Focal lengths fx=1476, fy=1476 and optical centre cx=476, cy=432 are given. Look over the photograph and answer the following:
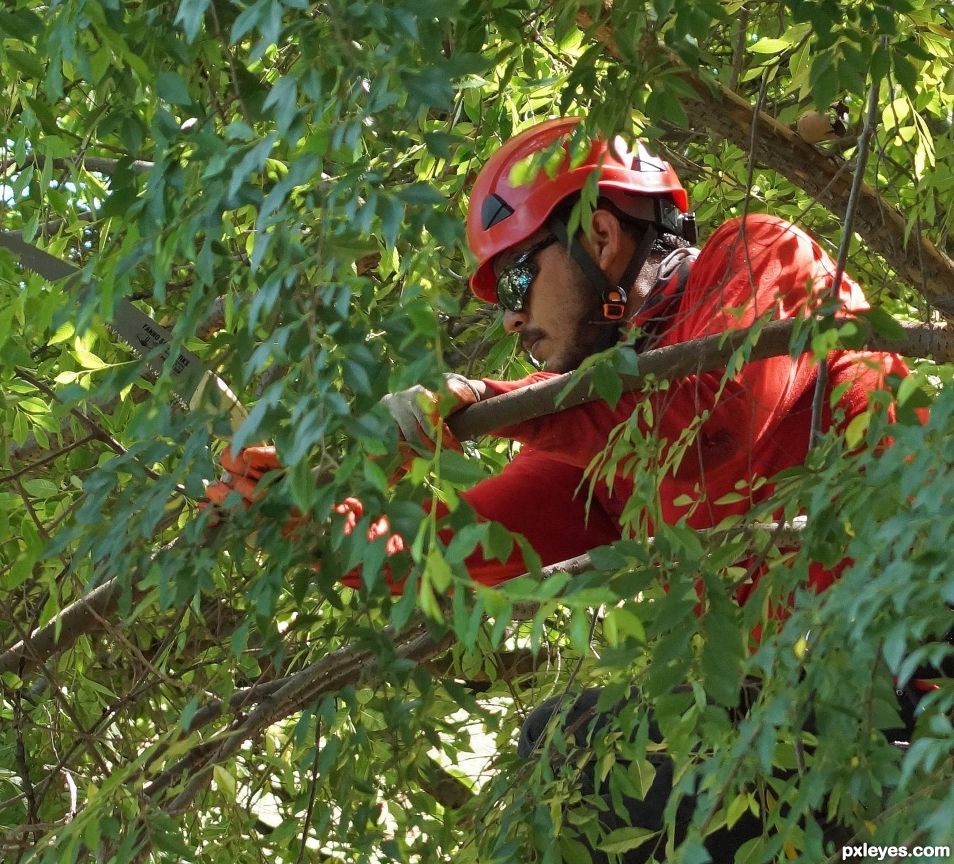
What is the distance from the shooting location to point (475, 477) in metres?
1.31

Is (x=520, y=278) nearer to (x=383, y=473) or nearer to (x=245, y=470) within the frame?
(x=245, y=470)

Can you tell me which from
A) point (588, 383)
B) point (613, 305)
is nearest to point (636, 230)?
point (613, 305)

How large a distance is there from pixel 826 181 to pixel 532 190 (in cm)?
50

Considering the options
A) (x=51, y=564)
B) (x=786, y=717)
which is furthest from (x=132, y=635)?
(x=786, y=717)

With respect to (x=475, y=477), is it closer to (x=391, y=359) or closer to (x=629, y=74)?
(x=391, y=359)

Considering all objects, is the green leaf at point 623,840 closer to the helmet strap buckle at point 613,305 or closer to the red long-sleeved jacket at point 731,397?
the red long-sleeved jacket at point 731,397

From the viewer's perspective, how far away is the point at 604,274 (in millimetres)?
2650

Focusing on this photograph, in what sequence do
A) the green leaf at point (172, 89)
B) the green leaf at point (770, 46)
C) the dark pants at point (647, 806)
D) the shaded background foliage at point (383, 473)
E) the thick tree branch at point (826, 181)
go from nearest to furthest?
the shaded background foliage at point (383, 473), the green leaf at point (172, 89), the dark pants at point (647, 806), the thick tree branch at point (826, 181), the green leaf at point (770, 46)

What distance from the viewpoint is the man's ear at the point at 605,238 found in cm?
267

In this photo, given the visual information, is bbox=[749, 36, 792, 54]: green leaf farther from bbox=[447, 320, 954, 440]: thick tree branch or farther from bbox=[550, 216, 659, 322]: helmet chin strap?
bbox=[447, 320, 954, 440]: thick tree branch

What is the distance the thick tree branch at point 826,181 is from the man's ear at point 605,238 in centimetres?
28

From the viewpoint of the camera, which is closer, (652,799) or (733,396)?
(733,396)

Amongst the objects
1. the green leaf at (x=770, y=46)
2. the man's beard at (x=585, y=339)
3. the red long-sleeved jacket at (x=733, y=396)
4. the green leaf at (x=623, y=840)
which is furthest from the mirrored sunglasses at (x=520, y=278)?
the green leaf at (x=623, y=840)

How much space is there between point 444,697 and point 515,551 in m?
0.67
